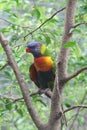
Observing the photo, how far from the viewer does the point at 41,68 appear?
1794 mm

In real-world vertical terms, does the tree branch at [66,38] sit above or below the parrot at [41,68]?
above

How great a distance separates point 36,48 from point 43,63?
0.11 meters

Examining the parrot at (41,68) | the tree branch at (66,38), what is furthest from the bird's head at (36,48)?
the tree branch at (66,38)

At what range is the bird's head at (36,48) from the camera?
1618 mm

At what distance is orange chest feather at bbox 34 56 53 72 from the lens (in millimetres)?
1731

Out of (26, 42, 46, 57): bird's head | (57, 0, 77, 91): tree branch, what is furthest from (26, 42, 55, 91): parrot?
(57, 0, 77, 91): tree branch

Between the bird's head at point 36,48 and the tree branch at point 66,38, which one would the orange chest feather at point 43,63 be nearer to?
the bird's head at point 36,48

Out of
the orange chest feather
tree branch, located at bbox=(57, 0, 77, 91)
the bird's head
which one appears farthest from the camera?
the orange chest feather

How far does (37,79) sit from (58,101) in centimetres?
58

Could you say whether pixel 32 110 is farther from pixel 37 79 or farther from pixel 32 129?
pixel 32 129

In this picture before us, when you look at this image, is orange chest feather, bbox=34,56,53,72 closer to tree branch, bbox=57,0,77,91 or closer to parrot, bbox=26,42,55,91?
parrot, bbox=26,42,55,91

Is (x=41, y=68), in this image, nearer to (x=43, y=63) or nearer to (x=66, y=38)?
(x=43, y=63)

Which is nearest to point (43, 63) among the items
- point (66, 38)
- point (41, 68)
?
point (41, 68)

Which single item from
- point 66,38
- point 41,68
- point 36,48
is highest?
point 66,38
